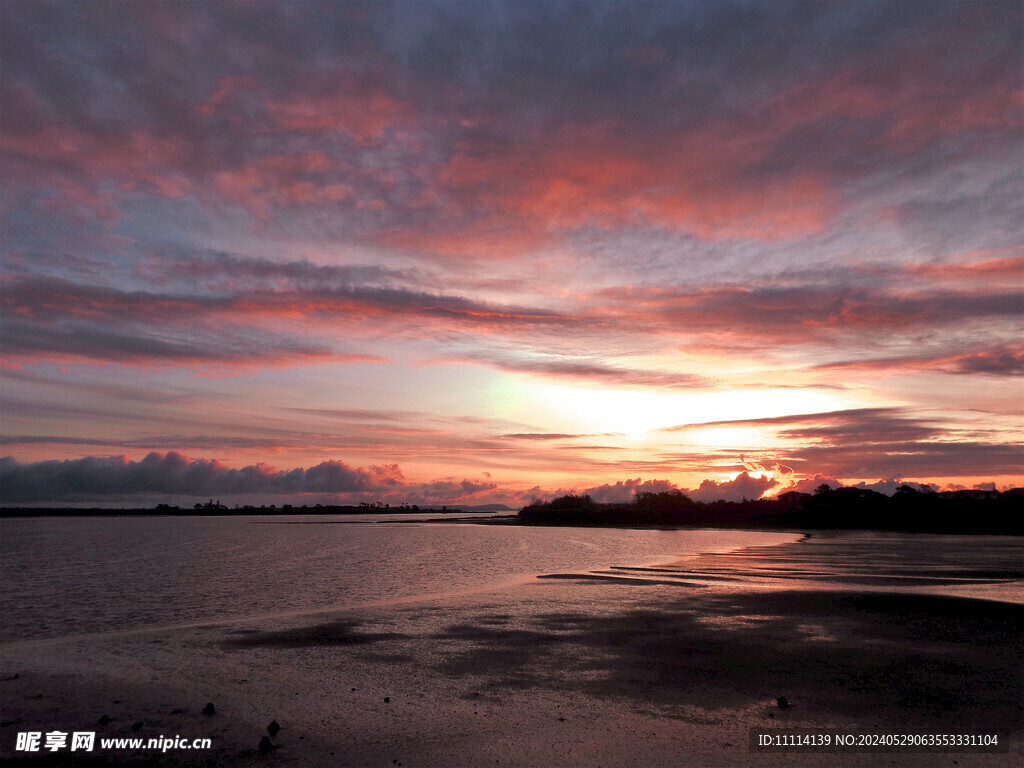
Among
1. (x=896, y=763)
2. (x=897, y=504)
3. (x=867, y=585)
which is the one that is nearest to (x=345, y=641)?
(x=896, y=763)

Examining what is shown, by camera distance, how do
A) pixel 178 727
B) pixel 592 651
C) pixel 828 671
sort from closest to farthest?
pixel 178 727 → pixel 828 671 → pixel 592 651

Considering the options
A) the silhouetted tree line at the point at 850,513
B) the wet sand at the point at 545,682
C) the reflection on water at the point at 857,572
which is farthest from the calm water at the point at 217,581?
the silhouetted tree line at the point at 850,513

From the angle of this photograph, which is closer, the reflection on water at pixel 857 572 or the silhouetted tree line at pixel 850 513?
the reflection on water at pixel 857 572

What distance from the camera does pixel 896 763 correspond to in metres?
10.2

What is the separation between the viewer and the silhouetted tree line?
349 ft

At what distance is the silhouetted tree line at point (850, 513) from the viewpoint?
349ft

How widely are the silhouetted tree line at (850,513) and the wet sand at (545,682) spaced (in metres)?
94.7

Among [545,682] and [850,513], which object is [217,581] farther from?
[850,513]

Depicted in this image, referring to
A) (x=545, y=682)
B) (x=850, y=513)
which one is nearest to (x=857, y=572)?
(x=545, y=682)

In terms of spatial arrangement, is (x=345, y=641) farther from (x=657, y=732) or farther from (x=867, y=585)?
(x=867, y=585)

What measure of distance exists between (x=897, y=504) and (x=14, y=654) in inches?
5749

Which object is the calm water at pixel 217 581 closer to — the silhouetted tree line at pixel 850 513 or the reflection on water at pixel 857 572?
the reflection on water at pixel 857 572

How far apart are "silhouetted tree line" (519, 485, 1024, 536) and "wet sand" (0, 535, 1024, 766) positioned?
311ft

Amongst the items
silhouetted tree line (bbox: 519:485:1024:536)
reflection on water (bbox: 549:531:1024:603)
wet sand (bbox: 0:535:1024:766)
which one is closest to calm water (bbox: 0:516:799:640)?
wet sand (bbox: 0:535:1024:766)
